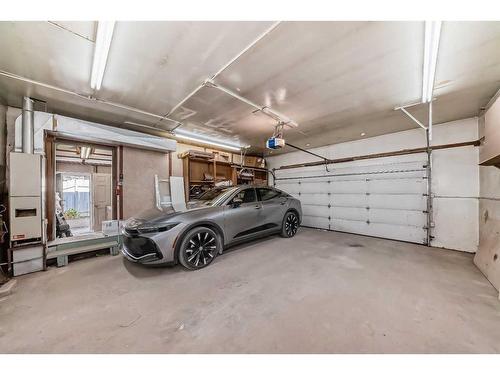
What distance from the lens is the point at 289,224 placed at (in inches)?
184

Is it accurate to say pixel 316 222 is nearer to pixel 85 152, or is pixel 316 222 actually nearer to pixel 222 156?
pixel 222 156

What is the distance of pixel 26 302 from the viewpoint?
2.00m

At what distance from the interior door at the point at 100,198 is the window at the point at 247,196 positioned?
5.10 m

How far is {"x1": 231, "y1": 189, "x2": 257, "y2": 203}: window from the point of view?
146 inches

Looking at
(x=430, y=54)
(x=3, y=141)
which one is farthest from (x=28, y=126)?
(x=430, y=54)

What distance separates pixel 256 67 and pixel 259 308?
2738 millimetres

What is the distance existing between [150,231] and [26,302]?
137cm

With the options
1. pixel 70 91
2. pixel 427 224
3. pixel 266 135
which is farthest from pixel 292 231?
pixel 70 91

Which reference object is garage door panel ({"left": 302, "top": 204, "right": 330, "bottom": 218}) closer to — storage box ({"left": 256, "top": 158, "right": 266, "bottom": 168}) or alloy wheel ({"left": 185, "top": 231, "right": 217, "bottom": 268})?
storage box ({"left": 256, "top": 158, "right": 266, "bottom": 168})

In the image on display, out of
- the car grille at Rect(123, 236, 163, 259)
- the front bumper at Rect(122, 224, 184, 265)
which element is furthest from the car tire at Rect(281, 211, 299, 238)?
the car grille at Rect(123, 236, 163, 259)

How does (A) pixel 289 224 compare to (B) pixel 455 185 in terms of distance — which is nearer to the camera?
(B) pixel 455 185

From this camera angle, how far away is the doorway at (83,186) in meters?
6.13

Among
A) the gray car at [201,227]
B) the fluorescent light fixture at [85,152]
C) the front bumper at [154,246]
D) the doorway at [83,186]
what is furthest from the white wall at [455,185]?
the fluorescent light fixture at [85,152]
